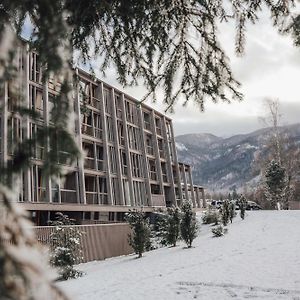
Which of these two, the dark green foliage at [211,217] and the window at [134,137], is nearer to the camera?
the dark green foliage at [211,217]

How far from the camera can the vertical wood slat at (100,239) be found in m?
18.7

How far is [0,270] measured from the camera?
96 centimetres

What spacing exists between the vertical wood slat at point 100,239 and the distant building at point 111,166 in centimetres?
370

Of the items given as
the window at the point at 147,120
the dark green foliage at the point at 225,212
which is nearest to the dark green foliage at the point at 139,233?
the dark green foliage at the point at 225,212

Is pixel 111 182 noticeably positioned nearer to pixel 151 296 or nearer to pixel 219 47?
pixel 151 296

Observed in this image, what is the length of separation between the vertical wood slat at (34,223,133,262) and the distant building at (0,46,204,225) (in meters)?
3.70

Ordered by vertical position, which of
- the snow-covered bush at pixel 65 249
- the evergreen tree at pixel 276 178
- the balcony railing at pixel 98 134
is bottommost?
the snow-covered bush at pixel 65 249

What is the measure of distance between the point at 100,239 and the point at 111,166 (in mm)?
13972

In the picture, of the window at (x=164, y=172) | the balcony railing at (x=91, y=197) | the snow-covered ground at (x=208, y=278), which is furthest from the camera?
the window at (x=164, y=172)

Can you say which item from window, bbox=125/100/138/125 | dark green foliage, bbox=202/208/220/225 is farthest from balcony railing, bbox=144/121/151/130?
dark green foliage, bbox=202/208/220/225

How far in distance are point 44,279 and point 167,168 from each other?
44.6m

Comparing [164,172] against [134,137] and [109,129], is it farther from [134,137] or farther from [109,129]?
[109,129]

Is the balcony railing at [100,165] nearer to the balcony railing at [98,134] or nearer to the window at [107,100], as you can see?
the balcony railing at [98,134]

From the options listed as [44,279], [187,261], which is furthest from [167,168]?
[44,279]
